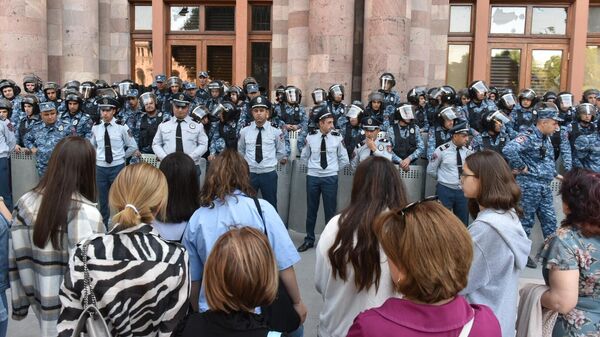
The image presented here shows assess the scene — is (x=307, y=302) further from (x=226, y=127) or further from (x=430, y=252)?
(x=226, y=127)

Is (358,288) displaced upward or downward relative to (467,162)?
downward

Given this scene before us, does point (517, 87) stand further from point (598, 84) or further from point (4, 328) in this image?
point (4, 328)

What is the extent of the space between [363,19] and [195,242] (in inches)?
368

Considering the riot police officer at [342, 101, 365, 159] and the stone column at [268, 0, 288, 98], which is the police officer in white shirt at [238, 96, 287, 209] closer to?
the riot police officer at [342, 101, 365, 159]

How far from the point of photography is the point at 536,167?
22.4 feet

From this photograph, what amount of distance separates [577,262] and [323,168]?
4987mm

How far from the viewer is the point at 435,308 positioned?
1.63m

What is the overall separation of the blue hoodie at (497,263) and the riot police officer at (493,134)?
5.12 meters

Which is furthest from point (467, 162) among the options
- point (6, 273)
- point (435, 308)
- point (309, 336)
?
point (6, 273)

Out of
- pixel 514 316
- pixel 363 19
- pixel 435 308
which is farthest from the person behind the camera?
pixel 363 19

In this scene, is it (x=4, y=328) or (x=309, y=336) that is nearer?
(x=4, y=328)

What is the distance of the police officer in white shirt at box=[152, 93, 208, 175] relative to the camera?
25.4ft

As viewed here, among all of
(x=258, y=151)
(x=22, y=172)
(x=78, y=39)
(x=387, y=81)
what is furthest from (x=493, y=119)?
(x=78, y=39)

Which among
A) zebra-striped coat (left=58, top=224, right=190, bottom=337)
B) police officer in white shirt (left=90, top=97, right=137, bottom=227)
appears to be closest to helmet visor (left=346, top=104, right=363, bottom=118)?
police officer in white shirt (left=90, top=97, right=137, bottom=227)
